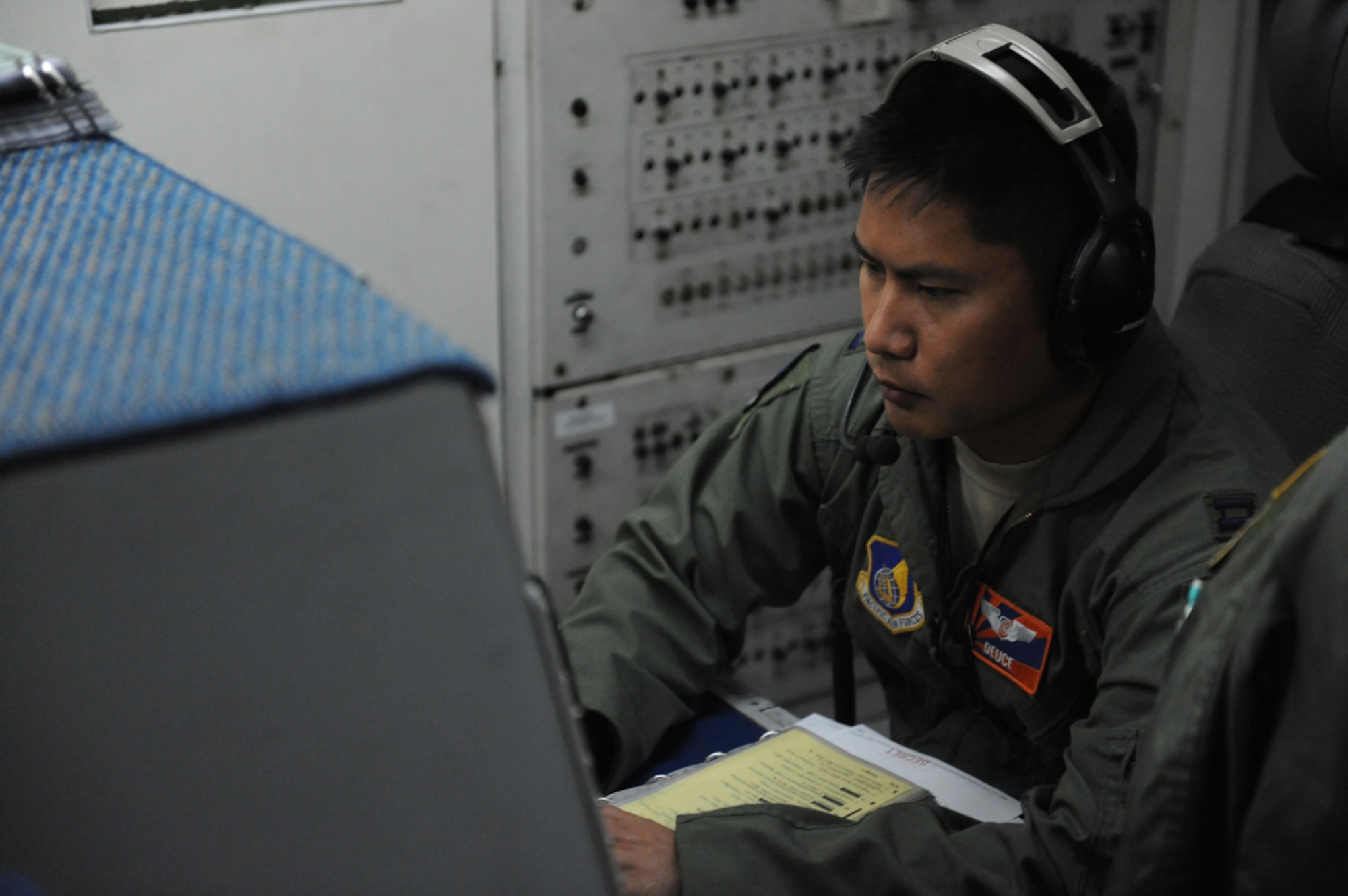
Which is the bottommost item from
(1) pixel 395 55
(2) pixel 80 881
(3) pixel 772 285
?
(3) pixel 772 285

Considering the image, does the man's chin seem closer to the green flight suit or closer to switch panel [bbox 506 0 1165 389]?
the green flight suit

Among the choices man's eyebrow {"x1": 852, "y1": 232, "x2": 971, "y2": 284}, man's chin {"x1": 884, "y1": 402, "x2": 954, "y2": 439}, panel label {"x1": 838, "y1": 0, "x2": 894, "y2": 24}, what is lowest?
man's chin {"x1": 884, "y1": 402, "x2": 954, "y2": 439}

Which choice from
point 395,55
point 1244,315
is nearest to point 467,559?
point 1244,315

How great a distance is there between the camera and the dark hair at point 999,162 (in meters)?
1.20

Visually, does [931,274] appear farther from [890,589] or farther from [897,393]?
[890,589]

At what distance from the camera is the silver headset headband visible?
3.76 ft

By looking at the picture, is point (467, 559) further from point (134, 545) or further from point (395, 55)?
point (395, 55)

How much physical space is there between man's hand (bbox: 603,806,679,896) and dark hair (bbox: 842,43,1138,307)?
0.60m

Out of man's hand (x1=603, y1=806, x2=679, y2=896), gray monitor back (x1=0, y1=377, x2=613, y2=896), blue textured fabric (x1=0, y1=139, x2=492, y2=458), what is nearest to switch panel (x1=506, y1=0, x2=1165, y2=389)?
man's hand (x1=603, y1=806, x2=679, y2=896)

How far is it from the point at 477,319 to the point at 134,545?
5.38ft

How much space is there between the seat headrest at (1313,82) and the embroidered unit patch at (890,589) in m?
0.62

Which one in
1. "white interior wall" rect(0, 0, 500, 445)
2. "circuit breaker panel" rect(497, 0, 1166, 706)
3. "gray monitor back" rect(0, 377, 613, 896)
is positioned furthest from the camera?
"circuit breaker panel" rect(497, 0, 1166, 706)

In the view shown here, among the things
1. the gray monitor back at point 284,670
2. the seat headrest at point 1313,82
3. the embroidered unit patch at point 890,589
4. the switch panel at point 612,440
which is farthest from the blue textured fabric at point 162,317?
the switch panel at point 612,440

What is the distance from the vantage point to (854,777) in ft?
3.97
